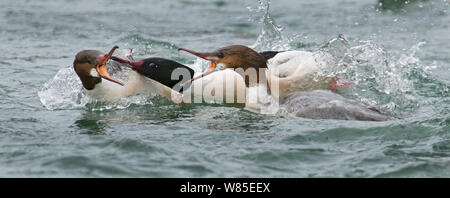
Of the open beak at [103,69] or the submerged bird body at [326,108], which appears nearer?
the submerged bird body at [326,108]

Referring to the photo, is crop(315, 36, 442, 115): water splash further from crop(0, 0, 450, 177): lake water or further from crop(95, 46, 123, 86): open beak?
crop(95, 46, 123, 86): open beak

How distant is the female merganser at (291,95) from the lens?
19.6 feet

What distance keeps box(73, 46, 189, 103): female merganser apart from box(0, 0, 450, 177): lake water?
0.10 m

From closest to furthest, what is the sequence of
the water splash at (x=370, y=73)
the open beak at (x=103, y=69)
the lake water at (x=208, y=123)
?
the lake water at (x=208, y=123) < the open beak at (x=103, y=69) < the water splash at (x=370, y=73)

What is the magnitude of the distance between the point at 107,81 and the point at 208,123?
1.18 metres

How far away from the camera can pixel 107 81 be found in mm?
6496

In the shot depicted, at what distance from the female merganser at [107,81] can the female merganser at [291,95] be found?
1.30 feet

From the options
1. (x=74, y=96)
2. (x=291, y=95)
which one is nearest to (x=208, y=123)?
(x=291, y=95)

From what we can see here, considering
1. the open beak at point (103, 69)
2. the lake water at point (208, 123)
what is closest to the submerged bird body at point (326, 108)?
the lake water at point (208, 123)

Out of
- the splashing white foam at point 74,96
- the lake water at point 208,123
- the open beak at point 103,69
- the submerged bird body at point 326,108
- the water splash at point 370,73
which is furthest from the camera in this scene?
the water splash at point 370,73

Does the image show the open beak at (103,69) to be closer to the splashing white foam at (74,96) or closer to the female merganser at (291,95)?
the splashing white foam at (74,96)

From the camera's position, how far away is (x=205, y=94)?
261 inches
